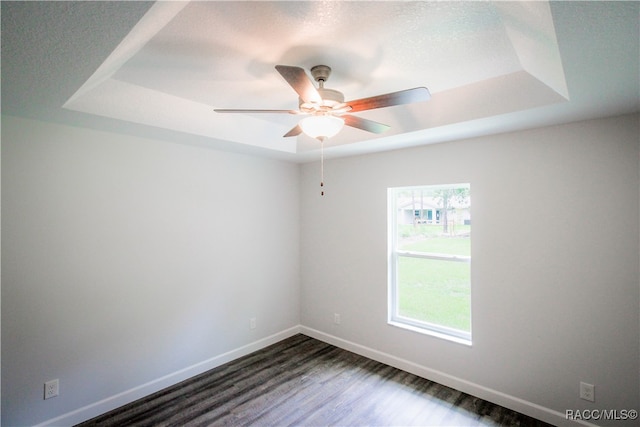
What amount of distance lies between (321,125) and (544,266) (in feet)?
6.87

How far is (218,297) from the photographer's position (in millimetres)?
3293

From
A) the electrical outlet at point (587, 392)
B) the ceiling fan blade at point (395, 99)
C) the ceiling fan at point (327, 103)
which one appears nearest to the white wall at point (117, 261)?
the ceiling fan at point (327, 103)

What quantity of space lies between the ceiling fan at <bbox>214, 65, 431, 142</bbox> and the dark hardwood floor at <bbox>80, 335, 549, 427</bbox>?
2257 mm

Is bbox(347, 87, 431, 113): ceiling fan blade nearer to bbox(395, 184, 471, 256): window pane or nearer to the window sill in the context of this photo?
bbox(395, 184, 471, 256): window pane

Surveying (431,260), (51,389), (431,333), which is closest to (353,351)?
(431,333)

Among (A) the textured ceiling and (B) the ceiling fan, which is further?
(B) the ceiling fan

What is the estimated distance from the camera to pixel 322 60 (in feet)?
6.13

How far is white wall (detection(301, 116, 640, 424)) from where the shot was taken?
2.11 m

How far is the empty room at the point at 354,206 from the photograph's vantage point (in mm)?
1487

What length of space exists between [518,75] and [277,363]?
11.2ft

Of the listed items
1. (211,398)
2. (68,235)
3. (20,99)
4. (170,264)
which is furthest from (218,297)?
(20,99)

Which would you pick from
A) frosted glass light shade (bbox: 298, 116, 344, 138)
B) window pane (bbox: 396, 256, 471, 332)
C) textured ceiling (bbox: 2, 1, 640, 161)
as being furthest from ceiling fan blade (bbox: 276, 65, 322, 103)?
window pane (bbox: 396, 256, 471, 332)

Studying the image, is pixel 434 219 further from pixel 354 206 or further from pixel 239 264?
pixel 239 264

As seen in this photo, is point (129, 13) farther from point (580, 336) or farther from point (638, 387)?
point (638, 387)
